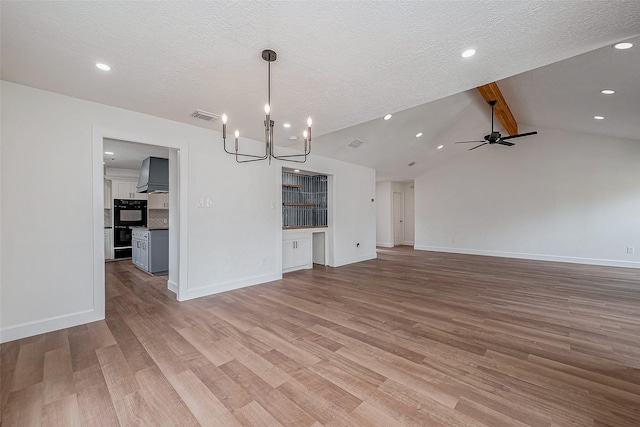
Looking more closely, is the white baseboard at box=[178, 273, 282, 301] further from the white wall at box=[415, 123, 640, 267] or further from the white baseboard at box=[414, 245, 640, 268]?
the white wall at box=[415, 123, 640, 267]

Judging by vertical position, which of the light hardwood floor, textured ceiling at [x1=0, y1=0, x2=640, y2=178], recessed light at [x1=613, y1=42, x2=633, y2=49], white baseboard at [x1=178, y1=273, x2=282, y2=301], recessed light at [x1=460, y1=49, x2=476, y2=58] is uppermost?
recessed light at [x1=613, y1=42, x2=633, y2=49]

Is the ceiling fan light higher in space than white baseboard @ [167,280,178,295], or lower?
higher

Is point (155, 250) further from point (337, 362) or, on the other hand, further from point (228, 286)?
point (337, 362)

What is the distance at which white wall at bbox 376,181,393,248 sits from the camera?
10.4 metres

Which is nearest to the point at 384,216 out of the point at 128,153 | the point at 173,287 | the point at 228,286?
the point at 228,286

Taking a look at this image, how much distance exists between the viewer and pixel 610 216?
6.29 metres

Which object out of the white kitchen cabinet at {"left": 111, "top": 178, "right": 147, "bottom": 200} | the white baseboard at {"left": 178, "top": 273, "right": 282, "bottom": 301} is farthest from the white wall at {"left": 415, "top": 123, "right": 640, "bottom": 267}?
the white kitchen cabinet at {"left": 111, "top": 178, "right": 147, "bottom": 200}

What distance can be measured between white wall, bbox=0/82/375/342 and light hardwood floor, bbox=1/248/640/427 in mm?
328

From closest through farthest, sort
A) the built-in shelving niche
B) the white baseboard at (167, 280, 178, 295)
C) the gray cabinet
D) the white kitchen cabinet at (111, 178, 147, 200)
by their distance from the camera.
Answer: the white baseboard at (167, 280, 178, 295) → the gray cabinet → the built-in shelving niche → the white kitchen cabinet at (111, 178, 147, 200)

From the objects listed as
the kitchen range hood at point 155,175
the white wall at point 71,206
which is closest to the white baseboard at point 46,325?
the white wall at point 71,206

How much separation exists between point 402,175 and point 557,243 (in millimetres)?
4607

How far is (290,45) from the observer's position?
2.07 metres

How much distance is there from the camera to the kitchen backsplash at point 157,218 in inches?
301

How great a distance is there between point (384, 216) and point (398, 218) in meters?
0.83
